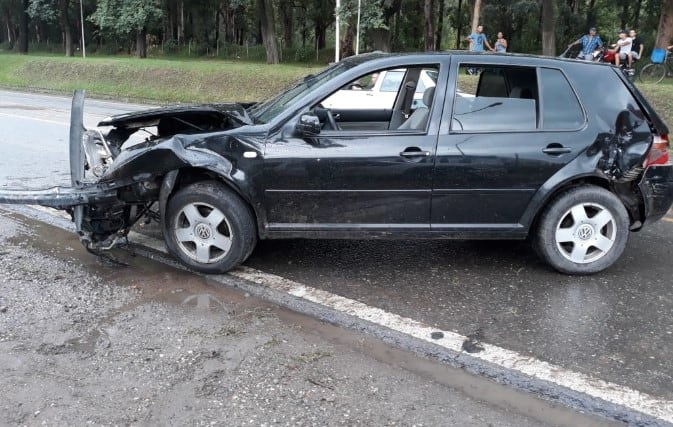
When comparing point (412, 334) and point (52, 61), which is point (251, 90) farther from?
point (412, 334)

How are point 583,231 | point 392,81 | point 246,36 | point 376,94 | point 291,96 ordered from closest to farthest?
1. point 583,231
2. point 291,96
3. point 392,81
4. point 376,94
5. point 246,36

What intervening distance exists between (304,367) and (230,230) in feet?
4.96

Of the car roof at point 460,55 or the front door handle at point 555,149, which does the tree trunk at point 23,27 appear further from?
the front door handle at point 555,149

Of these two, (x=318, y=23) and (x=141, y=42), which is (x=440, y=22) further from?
(x=141, y=42)

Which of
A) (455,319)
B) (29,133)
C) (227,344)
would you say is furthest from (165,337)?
(29,133)

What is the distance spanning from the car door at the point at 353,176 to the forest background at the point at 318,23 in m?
17.5

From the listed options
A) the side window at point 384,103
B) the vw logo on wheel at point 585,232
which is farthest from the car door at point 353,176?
the vw logo on wheel at point 585,232

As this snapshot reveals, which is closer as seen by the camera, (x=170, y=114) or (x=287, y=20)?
(x=170, y=114)

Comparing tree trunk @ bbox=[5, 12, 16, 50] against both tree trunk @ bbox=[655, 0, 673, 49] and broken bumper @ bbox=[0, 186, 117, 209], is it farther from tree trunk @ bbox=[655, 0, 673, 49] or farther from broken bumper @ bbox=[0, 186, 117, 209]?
→ broken bumper @ bbox=[0, 186, 117, 209]

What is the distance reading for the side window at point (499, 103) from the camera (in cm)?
451

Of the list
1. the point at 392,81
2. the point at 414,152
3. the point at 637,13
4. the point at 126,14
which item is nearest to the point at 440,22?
the point at 637,13

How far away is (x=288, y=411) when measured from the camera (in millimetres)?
2938

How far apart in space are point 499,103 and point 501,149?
1.33 feet

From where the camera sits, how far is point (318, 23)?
Answer: 1586 inches
